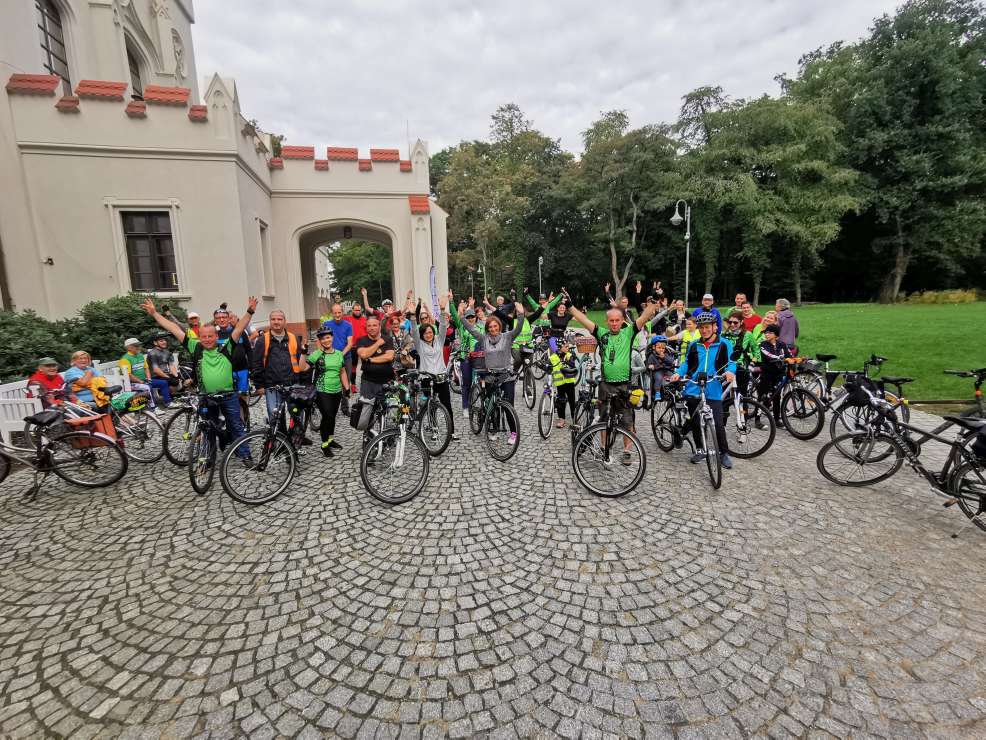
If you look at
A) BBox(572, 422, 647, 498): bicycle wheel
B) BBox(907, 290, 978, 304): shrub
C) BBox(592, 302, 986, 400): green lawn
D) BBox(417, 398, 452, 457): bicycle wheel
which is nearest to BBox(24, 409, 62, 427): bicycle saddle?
BBox(417, 398, 452, 457): bicycle wheel

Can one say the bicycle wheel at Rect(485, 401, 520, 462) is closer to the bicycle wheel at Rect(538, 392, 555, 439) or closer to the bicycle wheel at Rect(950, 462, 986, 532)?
the bicycle wheel at Rect(538, 392, 555, 439)

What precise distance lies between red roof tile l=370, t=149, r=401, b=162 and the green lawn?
1583 cm

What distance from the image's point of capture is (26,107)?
10664mm

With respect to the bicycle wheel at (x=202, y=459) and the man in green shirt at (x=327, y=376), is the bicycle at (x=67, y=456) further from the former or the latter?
the man in green shirt at (x=327, y=376)

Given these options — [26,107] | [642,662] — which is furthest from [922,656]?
[26,107]

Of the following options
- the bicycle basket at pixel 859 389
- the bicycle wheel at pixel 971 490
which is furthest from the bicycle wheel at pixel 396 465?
the bicycle basket at pixel 859 389

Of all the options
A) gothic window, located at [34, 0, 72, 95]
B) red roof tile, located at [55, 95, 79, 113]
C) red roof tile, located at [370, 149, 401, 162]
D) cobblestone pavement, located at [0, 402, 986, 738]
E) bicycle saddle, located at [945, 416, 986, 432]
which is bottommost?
cobblestone pavement, located at [0, 402, 986, 738]

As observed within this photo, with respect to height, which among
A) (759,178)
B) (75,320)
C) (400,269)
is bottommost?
(75,320)

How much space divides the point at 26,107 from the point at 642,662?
1690 centimetres

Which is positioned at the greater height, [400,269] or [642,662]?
[400,269]

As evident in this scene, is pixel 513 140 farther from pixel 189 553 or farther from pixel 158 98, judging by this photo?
pixel 189 553

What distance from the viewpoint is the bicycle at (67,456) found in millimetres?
5074

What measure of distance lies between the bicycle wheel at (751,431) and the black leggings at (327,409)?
17.6 feet

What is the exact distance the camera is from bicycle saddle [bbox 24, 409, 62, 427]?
5.02 meters
